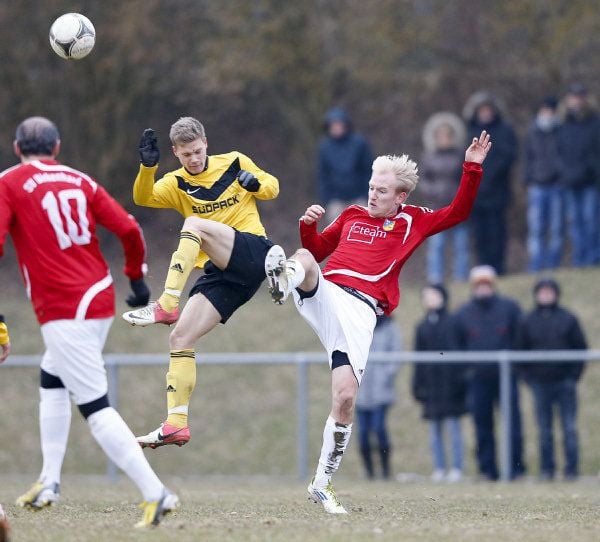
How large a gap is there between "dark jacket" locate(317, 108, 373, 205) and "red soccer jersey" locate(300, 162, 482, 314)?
29.6ft

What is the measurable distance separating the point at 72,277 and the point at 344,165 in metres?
11.5

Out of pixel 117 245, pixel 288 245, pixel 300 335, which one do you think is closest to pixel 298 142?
pixel 288 245

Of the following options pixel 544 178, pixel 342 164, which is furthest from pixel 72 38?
pixel 544 178

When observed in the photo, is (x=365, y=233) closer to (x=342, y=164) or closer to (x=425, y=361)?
(x=425, y=361)

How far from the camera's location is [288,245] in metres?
24.2

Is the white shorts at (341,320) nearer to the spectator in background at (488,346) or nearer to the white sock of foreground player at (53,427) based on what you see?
the white sock of foreground player at (53,427)

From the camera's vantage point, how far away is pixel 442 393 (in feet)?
49.0

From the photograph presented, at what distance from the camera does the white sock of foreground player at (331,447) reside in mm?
9297

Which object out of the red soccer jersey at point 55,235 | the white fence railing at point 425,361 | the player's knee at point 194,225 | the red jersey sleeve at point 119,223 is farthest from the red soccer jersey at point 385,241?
the white fence railing at point 425,361

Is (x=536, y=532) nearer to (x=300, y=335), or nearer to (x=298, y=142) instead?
(x=300, y=335)

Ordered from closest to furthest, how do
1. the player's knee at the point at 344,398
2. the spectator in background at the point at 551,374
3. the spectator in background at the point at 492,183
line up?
1. the player's knee at the point at 344,398
2. the spectator in background at the point at 551,374
3. the spectator in background at the point at 492,183

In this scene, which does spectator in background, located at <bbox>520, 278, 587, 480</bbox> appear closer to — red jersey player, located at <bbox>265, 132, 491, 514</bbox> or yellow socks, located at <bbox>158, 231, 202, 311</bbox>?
red jersey player, located at <bbox>265, 132, 491, 514</bbox>

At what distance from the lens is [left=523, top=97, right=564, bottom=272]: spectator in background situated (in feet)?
60.5

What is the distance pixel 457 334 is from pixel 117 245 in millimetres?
10589
